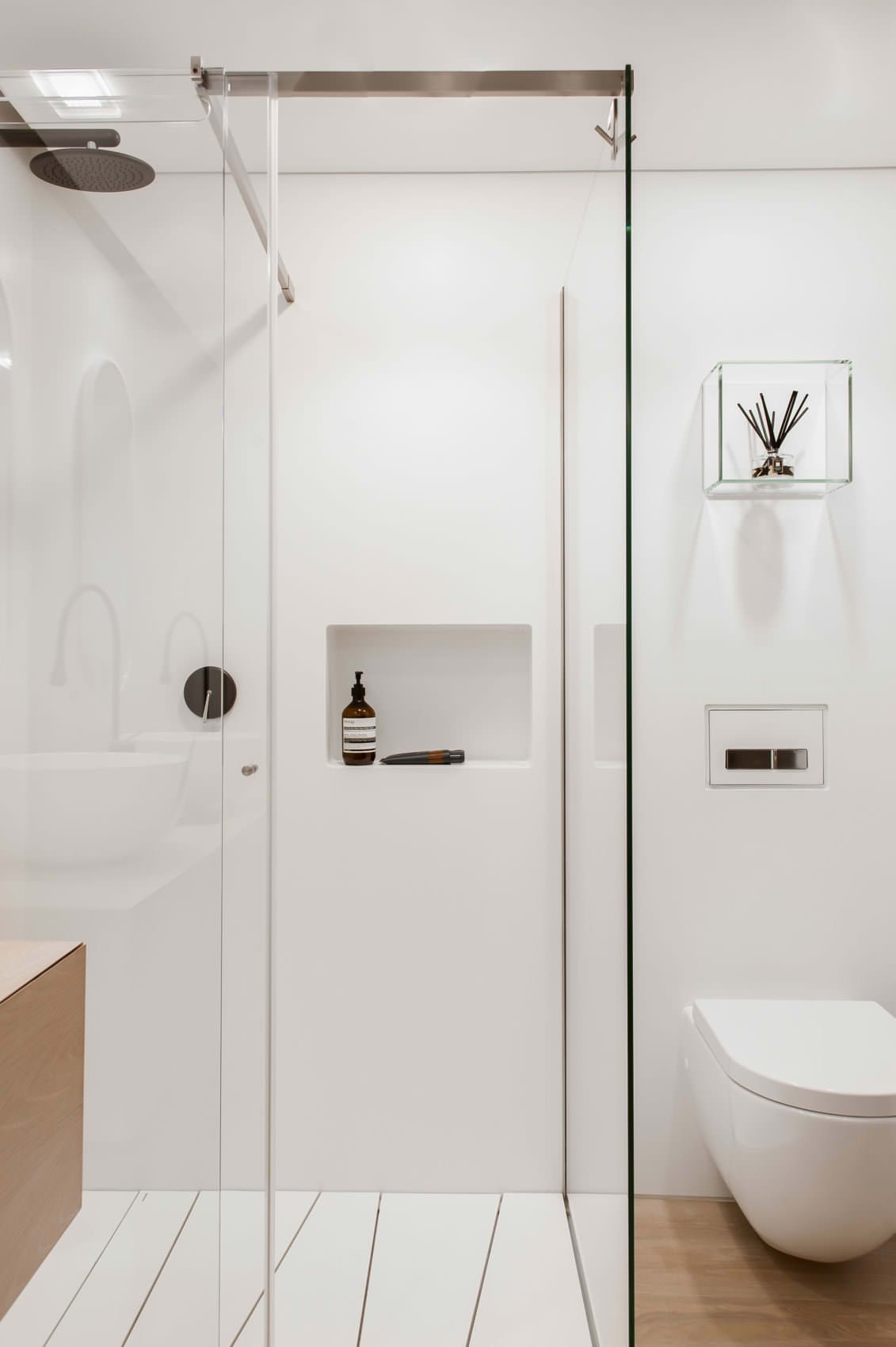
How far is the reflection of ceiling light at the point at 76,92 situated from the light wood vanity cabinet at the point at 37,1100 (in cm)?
109

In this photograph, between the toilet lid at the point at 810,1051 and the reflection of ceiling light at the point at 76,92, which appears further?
the toilet lid at the point at 810,1051

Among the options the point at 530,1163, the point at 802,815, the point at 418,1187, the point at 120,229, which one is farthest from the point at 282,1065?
the point at 120,229

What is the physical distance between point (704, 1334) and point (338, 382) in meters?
2.09

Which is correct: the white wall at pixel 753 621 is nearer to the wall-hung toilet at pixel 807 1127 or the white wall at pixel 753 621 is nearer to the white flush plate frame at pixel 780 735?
the white flush plate frame at pixel 780 735

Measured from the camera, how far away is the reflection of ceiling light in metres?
1.09

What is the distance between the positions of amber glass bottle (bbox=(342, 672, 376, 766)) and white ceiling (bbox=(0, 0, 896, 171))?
3.65 ft

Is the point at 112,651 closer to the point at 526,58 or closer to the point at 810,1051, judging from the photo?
the point at 526,58

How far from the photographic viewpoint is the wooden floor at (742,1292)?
1.54 metres

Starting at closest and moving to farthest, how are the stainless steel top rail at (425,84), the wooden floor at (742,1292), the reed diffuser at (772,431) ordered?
the stainless steel top rail at (425,84) → the wooden floor at (742,1292) → the reed diffuser at (772,431)

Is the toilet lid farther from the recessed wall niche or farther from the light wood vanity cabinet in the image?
the light wood vanity cabinet

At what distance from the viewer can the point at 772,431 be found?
190 centimetres

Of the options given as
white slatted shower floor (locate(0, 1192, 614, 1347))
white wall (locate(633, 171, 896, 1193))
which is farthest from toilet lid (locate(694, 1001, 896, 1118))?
white slatted shower floor (locate(0, 1192, 614, 1347))

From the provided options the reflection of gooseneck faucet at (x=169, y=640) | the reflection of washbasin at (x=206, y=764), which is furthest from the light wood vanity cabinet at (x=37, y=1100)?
the reflection of gooseneck faucet at (x=169, y=640)

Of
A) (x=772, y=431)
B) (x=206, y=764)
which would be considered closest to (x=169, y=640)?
(x=206, y=764)
